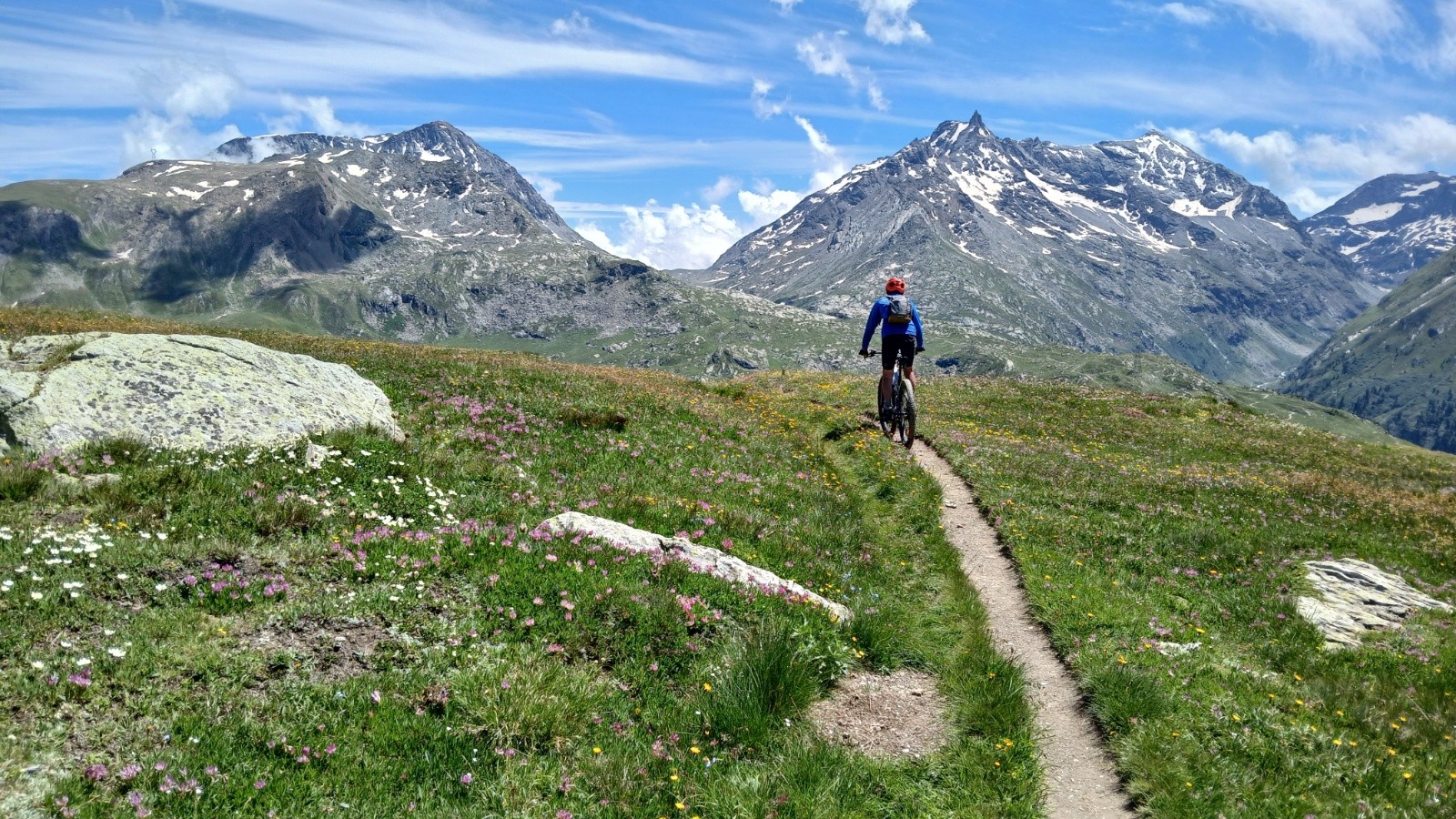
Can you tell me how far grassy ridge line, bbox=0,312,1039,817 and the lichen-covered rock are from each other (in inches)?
268

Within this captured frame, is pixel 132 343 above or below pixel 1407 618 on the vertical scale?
above

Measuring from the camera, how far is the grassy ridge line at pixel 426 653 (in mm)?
6293

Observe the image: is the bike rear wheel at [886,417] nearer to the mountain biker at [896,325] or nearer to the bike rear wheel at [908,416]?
the bike rear wheel at [908,416]

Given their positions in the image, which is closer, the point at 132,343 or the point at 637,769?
the point at 637,769

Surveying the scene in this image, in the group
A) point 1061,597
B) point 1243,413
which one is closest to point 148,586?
point 1061,597

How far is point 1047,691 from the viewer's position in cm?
1055

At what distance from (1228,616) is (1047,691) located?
552cm

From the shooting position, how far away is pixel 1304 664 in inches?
460

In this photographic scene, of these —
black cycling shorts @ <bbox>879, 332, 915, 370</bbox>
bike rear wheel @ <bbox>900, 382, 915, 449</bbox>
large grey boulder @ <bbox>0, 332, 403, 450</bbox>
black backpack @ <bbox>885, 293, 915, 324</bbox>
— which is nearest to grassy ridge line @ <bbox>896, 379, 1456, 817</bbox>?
→ bike rear wheel @ <bbox>900, 382, 915, 449</bbox>

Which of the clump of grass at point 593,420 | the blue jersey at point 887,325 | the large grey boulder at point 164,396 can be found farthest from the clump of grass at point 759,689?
the blue jersey at point 887,325

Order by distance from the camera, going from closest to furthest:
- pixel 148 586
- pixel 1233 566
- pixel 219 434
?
pixel 148 586, pixel 219 434, pixel 1233 566

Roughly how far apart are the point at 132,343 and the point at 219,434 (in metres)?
3.17

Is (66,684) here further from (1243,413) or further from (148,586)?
(1243,413)

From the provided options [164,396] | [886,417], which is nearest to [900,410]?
[886,417]
